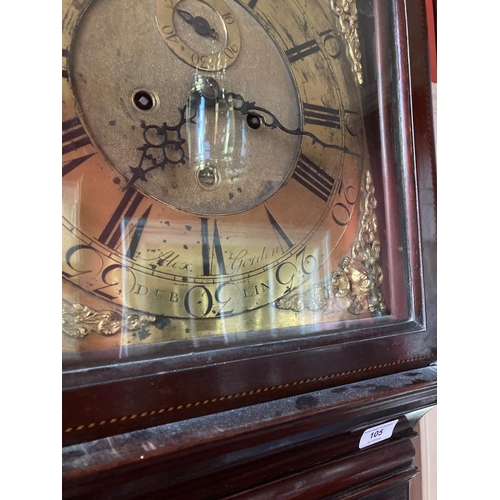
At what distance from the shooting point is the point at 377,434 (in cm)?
54

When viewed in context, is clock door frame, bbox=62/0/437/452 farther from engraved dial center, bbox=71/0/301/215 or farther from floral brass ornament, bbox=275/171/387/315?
engraved dial center, bbox=71/0/301/215

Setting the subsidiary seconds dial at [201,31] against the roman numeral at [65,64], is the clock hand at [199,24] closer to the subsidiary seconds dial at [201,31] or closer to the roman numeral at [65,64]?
the subsidiary seconds dial at [201,31]

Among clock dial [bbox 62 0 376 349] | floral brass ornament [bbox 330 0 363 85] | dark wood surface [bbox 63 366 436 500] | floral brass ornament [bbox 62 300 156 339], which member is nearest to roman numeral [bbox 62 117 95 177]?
clock dial [bbox 62 0 376 349]

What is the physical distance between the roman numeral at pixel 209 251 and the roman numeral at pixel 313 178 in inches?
5.4

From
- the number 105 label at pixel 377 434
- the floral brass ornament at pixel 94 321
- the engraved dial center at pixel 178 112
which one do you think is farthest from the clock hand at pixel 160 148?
the number 105 label at pixel 377 434

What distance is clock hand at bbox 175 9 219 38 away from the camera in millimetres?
424

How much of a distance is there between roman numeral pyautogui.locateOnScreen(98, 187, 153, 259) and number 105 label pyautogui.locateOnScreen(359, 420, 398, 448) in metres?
0.38

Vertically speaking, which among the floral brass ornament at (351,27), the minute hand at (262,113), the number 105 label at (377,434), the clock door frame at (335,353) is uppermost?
the floral brass ornament at (351,27)

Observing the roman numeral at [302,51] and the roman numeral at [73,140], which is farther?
the roman numeral at [302,51]

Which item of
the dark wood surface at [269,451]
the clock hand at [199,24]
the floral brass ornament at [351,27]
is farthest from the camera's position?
the floral brass ornament at [351,27]

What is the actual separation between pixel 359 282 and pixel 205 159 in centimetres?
25

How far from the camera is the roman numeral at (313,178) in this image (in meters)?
0.49

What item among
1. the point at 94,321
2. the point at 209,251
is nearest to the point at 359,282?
the point at 209,251
